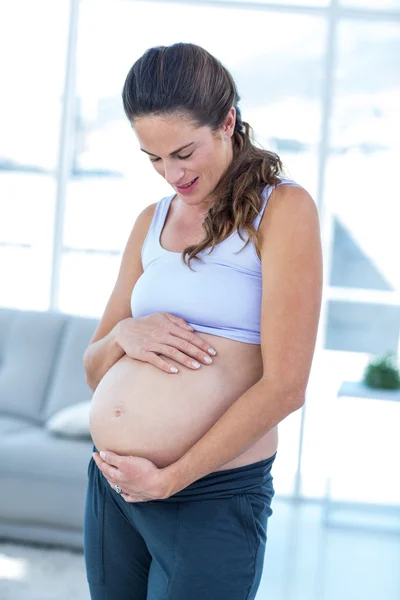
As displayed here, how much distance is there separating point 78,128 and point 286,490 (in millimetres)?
2285

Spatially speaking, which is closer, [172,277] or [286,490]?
[172,277]

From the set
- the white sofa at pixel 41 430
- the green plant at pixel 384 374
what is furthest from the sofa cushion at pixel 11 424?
the green plant at pixel 384 374

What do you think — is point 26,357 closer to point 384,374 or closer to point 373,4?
point 384,374

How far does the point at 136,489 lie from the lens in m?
1.17

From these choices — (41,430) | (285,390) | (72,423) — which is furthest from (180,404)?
(41,430)

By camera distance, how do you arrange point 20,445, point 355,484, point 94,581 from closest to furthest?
point 94,581 → point 20,445 → point 355,484

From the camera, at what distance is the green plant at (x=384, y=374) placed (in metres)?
3.83

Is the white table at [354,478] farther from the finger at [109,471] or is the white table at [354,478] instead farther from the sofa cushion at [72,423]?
the finger at [109,471]

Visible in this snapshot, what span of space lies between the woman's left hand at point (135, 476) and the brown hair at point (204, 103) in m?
0.31

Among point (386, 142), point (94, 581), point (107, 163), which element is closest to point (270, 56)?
point (386, 142)

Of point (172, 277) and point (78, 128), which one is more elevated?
point (78, 128)

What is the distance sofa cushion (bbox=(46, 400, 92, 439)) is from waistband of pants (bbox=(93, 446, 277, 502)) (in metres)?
1.92

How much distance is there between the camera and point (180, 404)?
48.9 inches

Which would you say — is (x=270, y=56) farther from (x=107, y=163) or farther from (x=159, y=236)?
(x=159, y=236)
